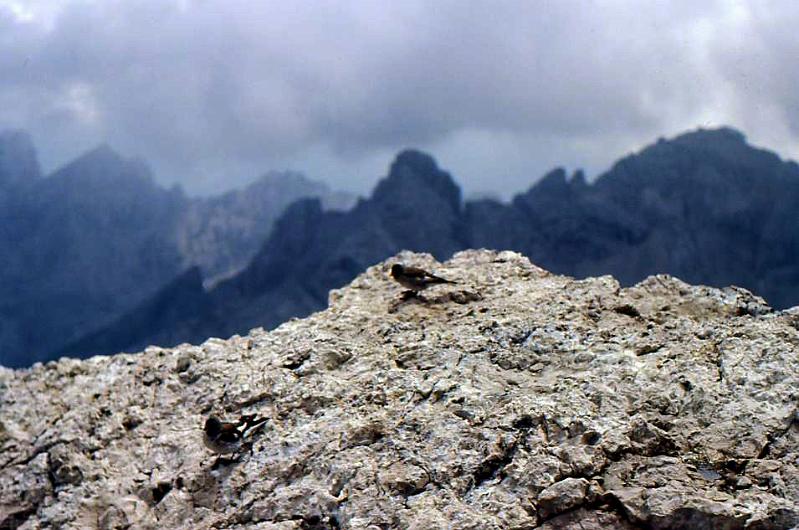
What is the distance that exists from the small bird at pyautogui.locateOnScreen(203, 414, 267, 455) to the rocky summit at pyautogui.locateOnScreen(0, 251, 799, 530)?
0.19 metres

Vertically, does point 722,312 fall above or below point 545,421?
above

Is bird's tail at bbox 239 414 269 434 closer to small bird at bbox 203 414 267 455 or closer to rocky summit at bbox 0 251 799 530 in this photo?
small bird at bbox 203 414 267 455

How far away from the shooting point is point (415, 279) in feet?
51.3

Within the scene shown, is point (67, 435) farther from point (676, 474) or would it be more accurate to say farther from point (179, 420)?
point (676, 474)

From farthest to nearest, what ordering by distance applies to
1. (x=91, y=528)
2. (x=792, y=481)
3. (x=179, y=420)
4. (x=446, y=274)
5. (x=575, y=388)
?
(x=446, y=274) < (x=179, y=420) < (x=91, y=528) < (x=575, y=388) < (x=792, y=481)

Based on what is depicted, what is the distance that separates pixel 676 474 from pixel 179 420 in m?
7.76

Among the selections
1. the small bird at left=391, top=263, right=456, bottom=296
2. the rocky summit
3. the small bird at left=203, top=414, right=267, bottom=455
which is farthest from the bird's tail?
the small bird at left=391, top=263, right=456, bottom=296

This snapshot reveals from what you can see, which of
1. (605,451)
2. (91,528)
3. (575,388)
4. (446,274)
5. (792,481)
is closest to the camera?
(792,481)

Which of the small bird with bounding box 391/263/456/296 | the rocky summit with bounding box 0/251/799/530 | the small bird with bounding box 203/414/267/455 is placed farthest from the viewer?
the small bird with bounding box 391/263/456/296

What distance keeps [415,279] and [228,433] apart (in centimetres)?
438

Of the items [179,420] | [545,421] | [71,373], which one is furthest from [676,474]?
[71,373]

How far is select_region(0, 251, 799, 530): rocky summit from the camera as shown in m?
10.6

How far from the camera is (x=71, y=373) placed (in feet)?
55.2

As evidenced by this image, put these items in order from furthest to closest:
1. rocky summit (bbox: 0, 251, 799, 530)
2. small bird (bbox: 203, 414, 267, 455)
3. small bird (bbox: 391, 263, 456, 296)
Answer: small bird (bbox: 391, 263, 456, 296)
small bird (bbox: 203, 414, 267, 455)
rocky summit (bbox: 0, 251, 799, 530)
